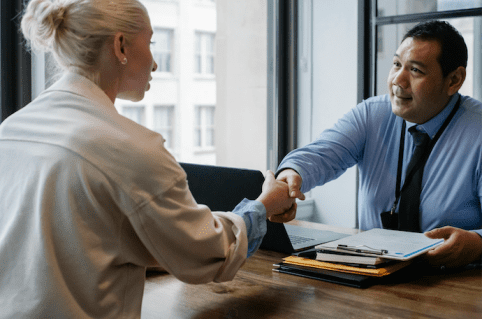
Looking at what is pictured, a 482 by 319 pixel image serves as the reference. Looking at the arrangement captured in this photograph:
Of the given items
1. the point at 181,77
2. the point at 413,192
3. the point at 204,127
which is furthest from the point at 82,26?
the point at 204,127

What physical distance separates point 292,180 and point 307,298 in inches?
23.3

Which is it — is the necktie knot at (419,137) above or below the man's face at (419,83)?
below

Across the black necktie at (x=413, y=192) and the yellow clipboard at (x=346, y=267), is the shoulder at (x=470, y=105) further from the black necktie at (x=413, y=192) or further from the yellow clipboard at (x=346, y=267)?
the yellow clipboard at (x=346, y=267)

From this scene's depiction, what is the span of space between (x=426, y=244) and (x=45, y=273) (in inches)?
40.4

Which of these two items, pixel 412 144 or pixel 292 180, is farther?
pixel 412 144

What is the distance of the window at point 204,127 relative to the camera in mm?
4174

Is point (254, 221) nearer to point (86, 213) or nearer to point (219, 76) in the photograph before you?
point (86, 213)

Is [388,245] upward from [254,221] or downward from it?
downward

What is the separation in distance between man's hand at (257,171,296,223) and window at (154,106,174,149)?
97.6 inches

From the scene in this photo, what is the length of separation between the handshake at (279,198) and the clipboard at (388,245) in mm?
145

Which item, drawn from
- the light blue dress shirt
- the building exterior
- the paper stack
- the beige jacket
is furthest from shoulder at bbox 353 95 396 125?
the building exterior

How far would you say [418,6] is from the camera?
3201 mm

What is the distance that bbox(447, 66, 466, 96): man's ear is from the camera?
1.94 meters

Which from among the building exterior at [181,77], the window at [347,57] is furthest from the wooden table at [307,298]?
the building exterior at [181,77]
